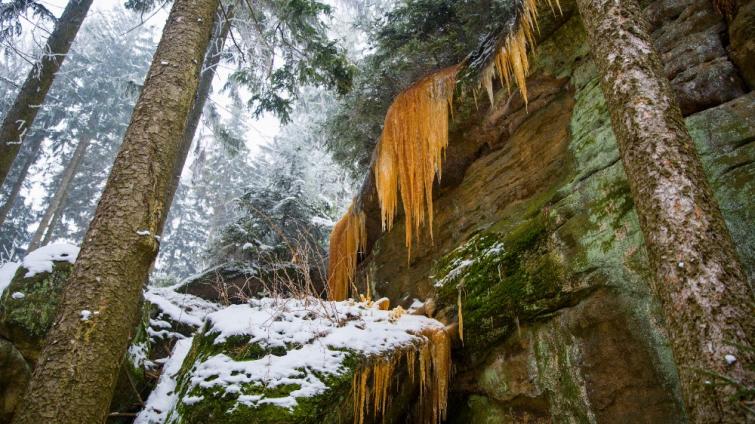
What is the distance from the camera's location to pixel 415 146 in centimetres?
695

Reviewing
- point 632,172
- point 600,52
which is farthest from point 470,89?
point 632,172

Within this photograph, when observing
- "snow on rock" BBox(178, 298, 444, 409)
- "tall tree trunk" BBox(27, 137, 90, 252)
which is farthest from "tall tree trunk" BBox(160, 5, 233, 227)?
"tall tree trunk" BBox(27, 137, 90, 252)

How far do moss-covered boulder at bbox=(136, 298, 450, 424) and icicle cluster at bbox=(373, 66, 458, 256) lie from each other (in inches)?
101

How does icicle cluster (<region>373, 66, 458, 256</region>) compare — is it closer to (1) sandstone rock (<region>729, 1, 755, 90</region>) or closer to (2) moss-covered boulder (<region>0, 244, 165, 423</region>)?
(1) sandstone rock (<region>729, 1, 755, 90</region>)

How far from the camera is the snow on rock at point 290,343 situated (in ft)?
10.0

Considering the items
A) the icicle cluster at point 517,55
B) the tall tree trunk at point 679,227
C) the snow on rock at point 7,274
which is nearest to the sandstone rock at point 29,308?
the snow on rock at point 7,274

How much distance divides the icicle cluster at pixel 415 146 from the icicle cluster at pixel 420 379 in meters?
2.28

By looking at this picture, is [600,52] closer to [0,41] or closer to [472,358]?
[472,358]

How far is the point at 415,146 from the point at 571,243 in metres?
3.36

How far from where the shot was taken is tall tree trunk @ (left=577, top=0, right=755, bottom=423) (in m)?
1.67

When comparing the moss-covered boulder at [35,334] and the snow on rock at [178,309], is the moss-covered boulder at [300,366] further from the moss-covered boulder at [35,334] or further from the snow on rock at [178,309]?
the snow on rock at [178,309]

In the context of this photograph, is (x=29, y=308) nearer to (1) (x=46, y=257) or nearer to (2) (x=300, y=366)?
(1) (x=46, y=257)

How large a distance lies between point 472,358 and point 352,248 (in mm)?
4342

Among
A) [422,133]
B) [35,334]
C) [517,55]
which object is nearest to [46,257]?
[35,334]
